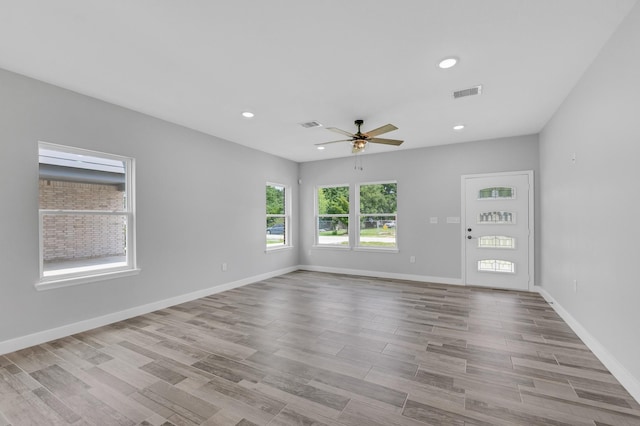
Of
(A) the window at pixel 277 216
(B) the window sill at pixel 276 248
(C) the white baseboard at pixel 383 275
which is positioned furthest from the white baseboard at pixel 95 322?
(C) the white baseboard at pixel 383 275

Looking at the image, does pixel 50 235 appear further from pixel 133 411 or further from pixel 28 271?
pixel 133 411

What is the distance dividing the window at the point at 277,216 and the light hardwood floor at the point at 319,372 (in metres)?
2.80

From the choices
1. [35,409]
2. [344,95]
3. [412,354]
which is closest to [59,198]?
[35,409]

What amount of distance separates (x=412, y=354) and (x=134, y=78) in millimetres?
3929

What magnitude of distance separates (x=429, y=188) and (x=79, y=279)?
578 cm

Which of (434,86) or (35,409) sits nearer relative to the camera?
(35,409)

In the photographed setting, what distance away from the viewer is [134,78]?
10.1ft

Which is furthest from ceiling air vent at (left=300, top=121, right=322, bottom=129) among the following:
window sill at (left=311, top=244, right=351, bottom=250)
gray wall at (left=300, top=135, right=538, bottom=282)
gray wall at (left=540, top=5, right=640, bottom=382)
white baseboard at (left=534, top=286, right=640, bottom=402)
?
white baseboard at (left=534, top=286, right=640, bottom=402)

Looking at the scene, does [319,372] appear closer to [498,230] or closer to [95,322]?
[95,322]

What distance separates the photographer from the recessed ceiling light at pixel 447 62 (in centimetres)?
269

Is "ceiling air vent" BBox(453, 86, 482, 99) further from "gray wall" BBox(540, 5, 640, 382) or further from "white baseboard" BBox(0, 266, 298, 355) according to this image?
"white baseboard" BBox(0, 266, 298, 355)

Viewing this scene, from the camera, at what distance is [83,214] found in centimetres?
354

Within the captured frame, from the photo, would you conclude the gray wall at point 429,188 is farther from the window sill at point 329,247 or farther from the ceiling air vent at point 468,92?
the ceiling air vent at point 468,92

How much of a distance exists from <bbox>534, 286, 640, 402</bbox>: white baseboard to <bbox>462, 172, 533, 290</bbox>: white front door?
148 cm
